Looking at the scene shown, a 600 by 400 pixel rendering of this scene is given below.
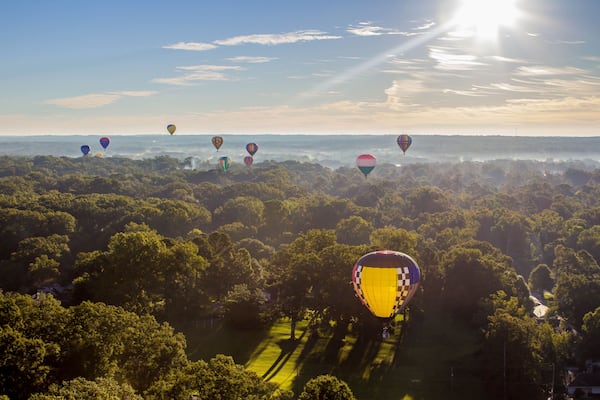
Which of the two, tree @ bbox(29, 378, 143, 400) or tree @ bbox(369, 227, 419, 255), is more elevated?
tree @ bbox(369, 227, 419, 255)

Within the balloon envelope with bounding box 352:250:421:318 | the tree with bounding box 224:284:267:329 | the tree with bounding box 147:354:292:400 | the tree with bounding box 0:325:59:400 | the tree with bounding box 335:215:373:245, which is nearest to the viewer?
the tree with bounding box 147:354:292:400

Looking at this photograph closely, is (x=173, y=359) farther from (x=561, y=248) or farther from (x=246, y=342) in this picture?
(x=561, y=248)

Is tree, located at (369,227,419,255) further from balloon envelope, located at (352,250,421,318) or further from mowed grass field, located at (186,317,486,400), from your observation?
balloon envelope, located at (352,250,421,318)

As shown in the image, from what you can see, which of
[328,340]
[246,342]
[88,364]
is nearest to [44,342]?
[88,364]

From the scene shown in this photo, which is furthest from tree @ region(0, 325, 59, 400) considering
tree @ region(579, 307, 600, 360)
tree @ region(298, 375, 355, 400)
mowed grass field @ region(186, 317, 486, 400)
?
tree @ region(579, 307, 600, 360)

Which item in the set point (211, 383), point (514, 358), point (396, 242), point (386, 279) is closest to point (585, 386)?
point (514, 358)

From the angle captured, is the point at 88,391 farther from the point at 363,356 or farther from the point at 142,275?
the point at 363,356

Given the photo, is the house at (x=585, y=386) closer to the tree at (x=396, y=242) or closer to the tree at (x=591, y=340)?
the tree at (x=591, y=340)
